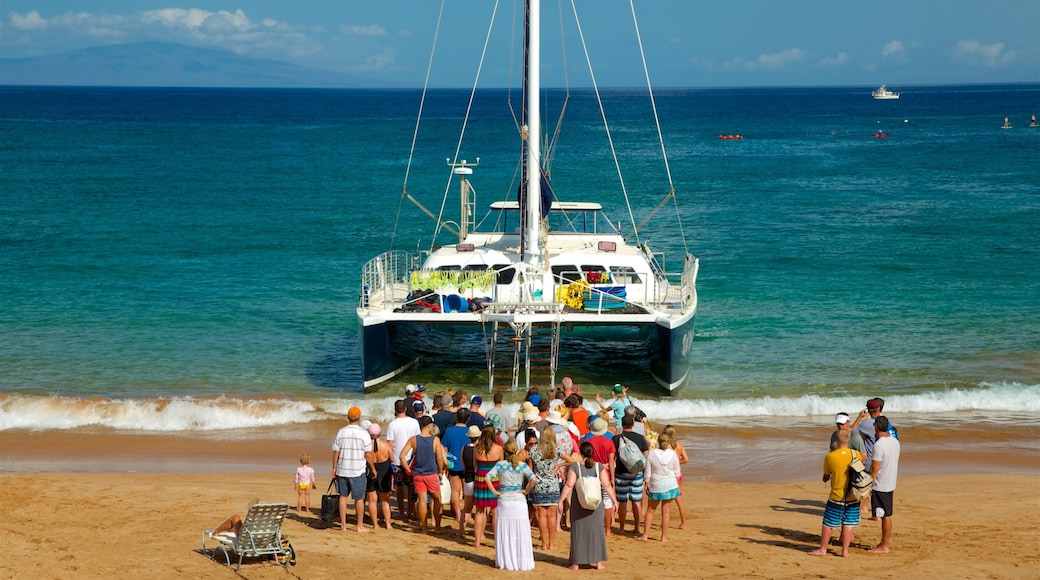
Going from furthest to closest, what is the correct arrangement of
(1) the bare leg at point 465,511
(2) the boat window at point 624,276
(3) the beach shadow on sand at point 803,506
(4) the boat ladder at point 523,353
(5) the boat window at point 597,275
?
(2) the boat window at point 624,276, (5) the boat window at point 597,275, (4) the boat ladder at point 523,353, (3) the beach shadow on sand at point 803,506, (1) the bare leg at point 465,511

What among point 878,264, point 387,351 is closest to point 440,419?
point 387,351

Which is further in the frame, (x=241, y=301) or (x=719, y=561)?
(x=241, y=301)

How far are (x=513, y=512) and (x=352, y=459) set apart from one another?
6.75ft

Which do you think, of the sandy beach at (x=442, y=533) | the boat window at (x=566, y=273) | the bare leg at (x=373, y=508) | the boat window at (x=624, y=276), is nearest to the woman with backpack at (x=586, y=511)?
the sandy beach at (x=442, y=533)

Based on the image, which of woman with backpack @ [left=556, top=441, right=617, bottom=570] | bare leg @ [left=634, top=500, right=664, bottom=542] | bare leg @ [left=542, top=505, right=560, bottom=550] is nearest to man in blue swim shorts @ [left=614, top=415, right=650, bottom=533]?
bare leg @ [left=634, top=500, right=664, bottom=542]

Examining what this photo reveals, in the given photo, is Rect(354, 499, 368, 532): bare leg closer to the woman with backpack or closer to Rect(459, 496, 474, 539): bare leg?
Rect(459, 496, 474, 539): bare leg

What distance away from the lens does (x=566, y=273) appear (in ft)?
66.7

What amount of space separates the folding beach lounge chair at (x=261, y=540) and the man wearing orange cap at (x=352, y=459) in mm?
798

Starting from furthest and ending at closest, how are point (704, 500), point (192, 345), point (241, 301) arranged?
point (241, 301)
point (192, 345)
point (704, 500)

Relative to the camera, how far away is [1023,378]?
21297 millimetres

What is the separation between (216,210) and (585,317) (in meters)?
31.9

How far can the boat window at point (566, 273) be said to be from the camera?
20.2 m

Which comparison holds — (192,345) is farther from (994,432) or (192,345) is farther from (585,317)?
(994,432)

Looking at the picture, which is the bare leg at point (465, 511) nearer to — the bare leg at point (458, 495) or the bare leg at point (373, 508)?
the bare leg at point (458, 495)
